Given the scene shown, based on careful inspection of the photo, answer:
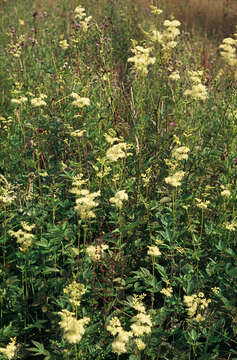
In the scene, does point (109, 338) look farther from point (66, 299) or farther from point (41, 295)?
point (41, 295)

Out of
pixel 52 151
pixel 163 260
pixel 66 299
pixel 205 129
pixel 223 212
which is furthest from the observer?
pixel 205 129

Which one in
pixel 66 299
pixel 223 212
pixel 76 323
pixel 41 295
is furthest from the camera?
pixel 223 212

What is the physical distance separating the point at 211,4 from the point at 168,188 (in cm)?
1034

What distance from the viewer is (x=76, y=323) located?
5.07ft

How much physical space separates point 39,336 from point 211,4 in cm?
1152

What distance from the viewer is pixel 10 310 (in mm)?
2379

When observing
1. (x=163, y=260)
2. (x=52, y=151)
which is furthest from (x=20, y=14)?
(x=163, y=260)

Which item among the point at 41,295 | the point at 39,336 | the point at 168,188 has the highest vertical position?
the point at 168,188

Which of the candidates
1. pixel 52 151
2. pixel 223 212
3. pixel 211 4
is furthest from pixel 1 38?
pixel 211 4

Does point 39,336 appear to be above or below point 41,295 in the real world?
below

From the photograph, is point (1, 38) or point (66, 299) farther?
point (1, 38)

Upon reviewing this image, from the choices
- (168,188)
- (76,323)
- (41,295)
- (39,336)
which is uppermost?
(76,323)

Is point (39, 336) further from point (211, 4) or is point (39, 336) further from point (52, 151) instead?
point (211, 4)

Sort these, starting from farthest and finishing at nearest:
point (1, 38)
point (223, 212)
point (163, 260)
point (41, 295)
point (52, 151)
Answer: point (1, 38), point (52, 151), point (223, 212), point (163, 260), point (41, 295)
